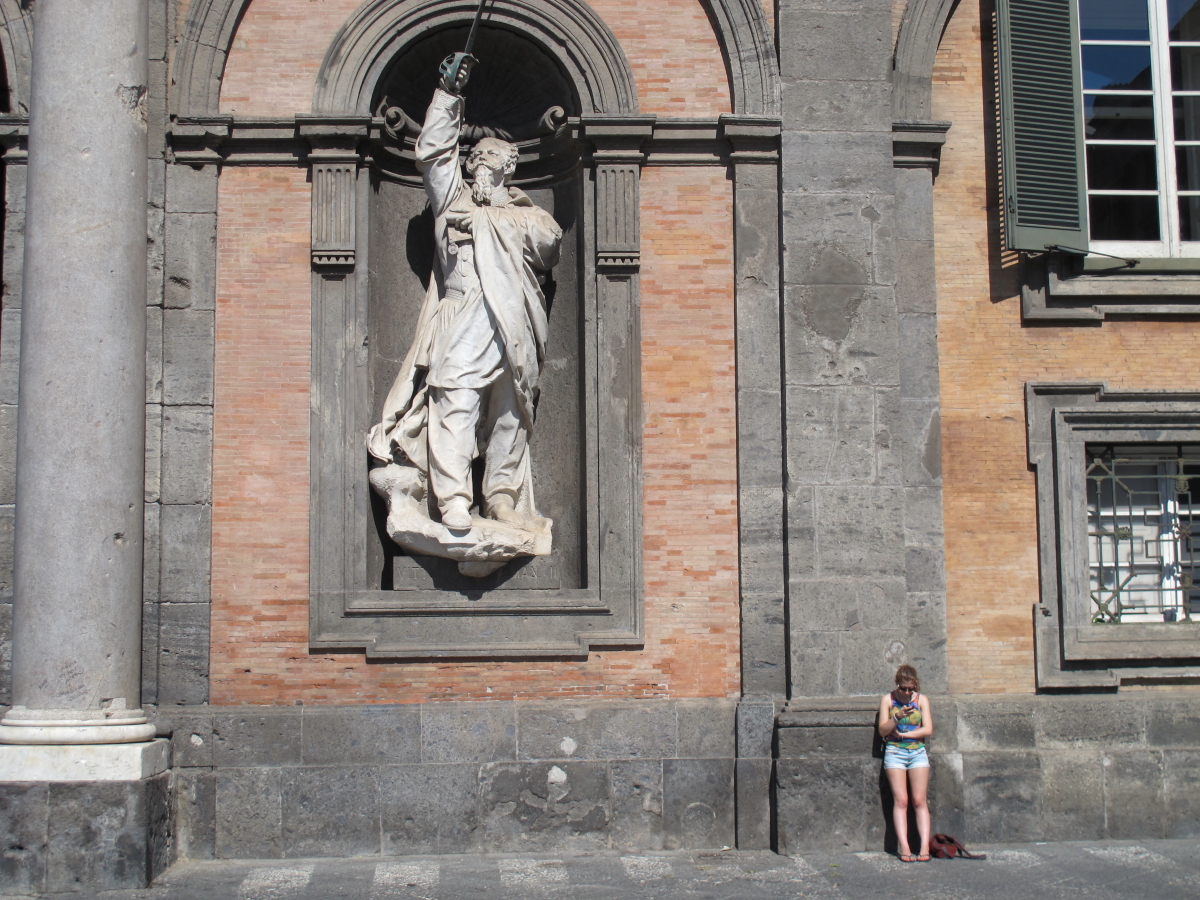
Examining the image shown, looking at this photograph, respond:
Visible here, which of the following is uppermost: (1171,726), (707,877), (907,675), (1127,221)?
(1127,221)

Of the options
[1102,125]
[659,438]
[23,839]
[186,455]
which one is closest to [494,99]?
[659,438]

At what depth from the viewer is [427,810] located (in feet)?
26.7

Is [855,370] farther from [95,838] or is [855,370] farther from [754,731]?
[95,838]

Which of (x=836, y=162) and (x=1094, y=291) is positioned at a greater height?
(x=836, y=162)

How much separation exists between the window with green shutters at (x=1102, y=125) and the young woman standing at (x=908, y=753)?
329 centimetres

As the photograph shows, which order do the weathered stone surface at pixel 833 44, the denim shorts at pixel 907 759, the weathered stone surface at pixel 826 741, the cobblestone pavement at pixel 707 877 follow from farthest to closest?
the weathered stone surface at pixel 833 44
the weathered stone surface at pixel 826 741
the denim shorts at pixel 907 759
the cobblestone pavement at pixel 707 877

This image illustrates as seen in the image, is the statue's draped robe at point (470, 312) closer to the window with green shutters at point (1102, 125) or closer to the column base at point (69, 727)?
the column base at point (69, 727)

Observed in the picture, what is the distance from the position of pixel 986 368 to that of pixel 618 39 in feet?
11.6

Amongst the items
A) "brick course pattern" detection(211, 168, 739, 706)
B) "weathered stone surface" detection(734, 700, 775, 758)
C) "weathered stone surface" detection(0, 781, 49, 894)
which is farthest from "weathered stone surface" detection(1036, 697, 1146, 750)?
"weathered stone surface" detection(0, 781, 49, 894)

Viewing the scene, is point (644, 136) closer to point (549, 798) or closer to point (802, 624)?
point (802, 624)

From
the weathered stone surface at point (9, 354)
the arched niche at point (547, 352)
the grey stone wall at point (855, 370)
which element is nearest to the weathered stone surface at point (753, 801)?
the grey stone wall at point (855, 370)

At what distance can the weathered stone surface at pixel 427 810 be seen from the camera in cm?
810

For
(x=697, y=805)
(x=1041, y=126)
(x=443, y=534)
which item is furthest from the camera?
(x=1041, y=126)

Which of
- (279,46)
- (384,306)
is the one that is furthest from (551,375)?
(279,46)
